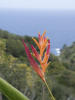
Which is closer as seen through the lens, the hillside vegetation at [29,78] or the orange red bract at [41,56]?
the orange red bract at [41,56]

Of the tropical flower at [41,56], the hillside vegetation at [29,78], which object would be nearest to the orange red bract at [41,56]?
the tropical flower at [41,56]

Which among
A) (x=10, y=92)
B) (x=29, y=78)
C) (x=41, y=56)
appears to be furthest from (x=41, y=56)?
(x=29, y=78)

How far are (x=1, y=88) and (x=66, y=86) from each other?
11812 mm

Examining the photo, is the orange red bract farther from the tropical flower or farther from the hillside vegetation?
the hillside vegetation

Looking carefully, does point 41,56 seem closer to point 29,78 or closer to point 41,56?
point 41,56

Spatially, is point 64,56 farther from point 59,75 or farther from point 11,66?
point 11,66

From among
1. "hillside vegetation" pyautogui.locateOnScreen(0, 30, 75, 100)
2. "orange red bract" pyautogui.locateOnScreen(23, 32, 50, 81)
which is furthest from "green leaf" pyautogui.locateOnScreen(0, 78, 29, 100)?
"hillside vegetation" pyautogui.locateOnScreen(0, 30, 75, 100)

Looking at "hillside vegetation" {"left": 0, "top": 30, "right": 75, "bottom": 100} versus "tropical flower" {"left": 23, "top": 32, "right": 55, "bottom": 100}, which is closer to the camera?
"tropical flower" {"left": 23, "top": 32, "right": 55, "bottom": 100}

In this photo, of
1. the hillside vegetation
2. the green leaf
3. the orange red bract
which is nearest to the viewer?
the orange red bract

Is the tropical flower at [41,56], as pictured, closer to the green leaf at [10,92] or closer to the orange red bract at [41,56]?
the orange red bract at [41,56]

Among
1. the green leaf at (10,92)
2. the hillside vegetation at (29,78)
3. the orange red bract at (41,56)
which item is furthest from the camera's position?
the hillside vegetation at (29,78)

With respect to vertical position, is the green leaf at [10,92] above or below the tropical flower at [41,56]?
below

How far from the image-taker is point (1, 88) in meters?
0.93

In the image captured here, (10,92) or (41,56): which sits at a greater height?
(41,56)
